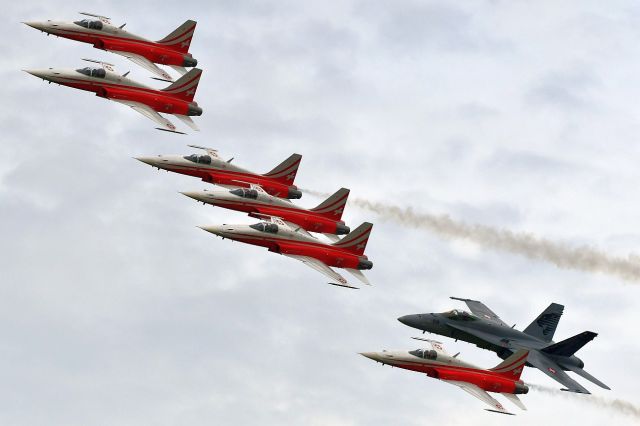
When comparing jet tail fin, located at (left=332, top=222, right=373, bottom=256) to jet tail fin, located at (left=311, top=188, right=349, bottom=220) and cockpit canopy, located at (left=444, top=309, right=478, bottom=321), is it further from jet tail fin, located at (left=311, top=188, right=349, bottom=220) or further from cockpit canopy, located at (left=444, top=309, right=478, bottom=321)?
cockpit canopy, located at (left=444, top=309, right=478, bottom=321)

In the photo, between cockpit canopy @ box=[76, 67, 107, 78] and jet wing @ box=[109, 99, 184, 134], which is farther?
cockpit canopy @ box=[76, 67, 107, 78]

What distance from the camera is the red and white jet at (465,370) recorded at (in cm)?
16038

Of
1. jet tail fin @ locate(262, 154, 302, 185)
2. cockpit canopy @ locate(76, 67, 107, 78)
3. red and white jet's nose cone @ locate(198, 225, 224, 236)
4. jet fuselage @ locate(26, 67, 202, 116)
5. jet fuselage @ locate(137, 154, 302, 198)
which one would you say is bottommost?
red and white jet's nose cone @ locate(198, 225, 224, 236)

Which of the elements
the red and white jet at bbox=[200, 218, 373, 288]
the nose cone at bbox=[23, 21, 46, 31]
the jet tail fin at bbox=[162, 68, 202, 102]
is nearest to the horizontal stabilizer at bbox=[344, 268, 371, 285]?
the red and white jet at bbox=[200, 218, 373, 288]

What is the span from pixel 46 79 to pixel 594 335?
54.9m

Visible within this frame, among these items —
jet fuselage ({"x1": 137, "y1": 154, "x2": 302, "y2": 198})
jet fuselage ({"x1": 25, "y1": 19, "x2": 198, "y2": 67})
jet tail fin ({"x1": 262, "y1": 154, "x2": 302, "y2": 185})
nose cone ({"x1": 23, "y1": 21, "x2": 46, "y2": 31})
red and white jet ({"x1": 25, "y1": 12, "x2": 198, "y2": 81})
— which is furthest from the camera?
red and white jet ({"x1": 25, "y1": 12, "x2": 198, "y2": 81})

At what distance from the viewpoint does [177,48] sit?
184 meters

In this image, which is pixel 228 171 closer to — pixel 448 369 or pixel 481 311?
pixel 481 311

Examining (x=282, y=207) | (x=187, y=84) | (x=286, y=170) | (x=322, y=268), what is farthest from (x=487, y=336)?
(x=187, y=84)

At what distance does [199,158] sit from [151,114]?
599 cm

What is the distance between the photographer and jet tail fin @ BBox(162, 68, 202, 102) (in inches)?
6949

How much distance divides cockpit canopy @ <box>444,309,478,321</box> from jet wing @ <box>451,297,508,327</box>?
4.58 metres

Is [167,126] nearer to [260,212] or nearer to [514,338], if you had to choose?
[260,212]

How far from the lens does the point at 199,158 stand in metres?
174
